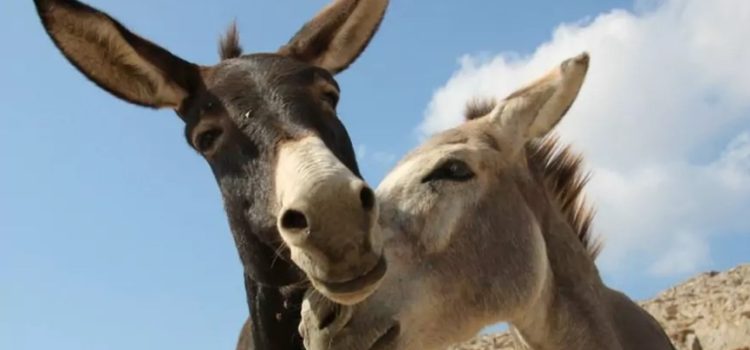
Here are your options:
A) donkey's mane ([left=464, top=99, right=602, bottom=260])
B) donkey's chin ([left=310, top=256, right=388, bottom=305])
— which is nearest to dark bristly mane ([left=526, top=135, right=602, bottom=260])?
donkey's mane ([left=464, top=99, right=602, bottom=260])

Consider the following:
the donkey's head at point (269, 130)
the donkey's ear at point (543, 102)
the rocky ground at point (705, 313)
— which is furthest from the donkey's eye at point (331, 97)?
the rocky ground at point (705, 313)

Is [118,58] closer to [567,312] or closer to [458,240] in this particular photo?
[458,240]

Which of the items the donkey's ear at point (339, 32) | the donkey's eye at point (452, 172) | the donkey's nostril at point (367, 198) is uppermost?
the donkey's ear at point (339, 32)

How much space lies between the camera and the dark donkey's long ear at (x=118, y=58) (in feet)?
16.0

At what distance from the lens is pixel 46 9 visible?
4.79m

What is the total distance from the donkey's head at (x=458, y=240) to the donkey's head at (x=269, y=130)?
358mm

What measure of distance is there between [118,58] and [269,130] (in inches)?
46.9

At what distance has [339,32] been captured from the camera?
5.77 meters

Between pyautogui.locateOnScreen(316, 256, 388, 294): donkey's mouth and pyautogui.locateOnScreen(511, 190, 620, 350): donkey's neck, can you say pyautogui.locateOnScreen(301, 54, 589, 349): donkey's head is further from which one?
pyautogui.locateOnScreen(316, 256, 388, 294): donkey's mouth

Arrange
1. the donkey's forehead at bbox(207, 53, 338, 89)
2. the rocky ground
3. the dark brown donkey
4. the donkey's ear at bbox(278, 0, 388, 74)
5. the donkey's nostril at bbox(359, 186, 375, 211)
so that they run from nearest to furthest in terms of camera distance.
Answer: the donkey's nostril at bbox(359, 186, 375, 211) → the dark brown donkey → the donkey's forehead at bbox(207, 53, 338, 89) → the donkey's ear at bbox(278, 0, 388, 74) → the rocky ground

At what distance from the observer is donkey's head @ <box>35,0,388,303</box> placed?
3.46 metres

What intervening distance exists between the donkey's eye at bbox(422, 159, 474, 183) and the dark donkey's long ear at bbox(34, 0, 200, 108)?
1441 millimetres

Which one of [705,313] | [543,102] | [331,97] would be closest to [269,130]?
[331,97]

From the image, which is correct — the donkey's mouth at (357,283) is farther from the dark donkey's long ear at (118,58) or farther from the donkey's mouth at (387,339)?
the dark donkey's long ear at (118,58)
